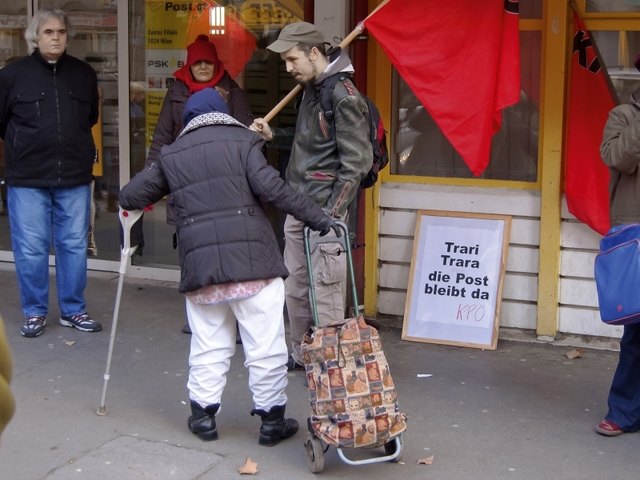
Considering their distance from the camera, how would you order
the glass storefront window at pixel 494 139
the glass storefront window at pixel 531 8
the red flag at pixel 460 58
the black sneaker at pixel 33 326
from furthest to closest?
the black sneaker at pixel 33 326 → the glass storefront window at pixel 494 139 → the glass storefront window at pixel 531 8 → the red flag at pixel 460 58

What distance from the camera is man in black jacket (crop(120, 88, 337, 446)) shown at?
196 inches

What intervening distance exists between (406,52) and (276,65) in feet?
6.33

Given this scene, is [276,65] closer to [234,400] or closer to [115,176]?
[115,176]

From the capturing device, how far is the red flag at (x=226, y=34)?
25.9ft

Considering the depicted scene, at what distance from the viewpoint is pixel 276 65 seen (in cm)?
782

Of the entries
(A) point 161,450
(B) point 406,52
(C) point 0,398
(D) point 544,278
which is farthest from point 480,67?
(C) point 0,398

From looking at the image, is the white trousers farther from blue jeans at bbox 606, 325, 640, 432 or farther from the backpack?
blue jeans at bbox 606, 325, 640, 432

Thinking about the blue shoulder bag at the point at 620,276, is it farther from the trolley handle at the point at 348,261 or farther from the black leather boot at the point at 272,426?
the black leather boot at the point at 272,426

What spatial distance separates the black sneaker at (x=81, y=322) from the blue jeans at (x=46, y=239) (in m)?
0.04

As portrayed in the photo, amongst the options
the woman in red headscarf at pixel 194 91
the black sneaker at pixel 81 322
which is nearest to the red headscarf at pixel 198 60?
the woman in red headscarf at pixel 194 91

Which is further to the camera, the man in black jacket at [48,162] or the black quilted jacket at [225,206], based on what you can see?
the man in black jacket at [48,162]

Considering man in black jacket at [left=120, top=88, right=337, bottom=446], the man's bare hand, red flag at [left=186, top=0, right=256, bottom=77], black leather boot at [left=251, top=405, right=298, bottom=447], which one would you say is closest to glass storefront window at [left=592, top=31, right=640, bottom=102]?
the man's bare hand

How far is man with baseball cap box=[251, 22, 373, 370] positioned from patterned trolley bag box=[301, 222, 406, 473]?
3.36 ft

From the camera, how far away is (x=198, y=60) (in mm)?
6746
